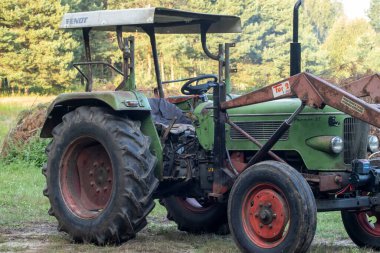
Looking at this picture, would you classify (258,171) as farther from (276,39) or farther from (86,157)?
(276,39)

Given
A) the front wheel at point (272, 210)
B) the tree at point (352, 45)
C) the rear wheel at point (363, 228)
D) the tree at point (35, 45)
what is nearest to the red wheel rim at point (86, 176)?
the front wheel at point (272, 210)

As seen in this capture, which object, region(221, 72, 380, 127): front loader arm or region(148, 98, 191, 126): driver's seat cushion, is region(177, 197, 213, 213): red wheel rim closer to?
region(148, 98, 191, 126): driver's seat cushion

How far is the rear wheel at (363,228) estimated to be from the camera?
7449 millimetres

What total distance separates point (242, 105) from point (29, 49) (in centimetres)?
3935

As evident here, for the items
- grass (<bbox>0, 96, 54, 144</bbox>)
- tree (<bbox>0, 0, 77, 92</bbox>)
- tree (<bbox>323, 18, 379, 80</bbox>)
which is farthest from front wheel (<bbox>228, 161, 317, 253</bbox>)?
tree (<bbox>323, 18, 379, 80</bbox>)

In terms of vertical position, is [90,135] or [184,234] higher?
[90,135]

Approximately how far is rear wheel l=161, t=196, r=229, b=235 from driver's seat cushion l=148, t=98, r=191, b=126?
0.99 m

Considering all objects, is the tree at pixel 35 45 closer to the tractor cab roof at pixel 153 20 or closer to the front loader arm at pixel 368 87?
the tractor cab roof at pixel 153 20

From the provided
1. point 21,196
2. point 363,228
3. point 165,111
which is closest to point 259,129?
point 165,111

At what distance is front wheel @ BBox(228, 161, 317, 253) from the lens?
614cm

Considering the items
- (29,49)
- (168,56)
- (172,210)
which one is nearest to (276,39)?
(168,56)

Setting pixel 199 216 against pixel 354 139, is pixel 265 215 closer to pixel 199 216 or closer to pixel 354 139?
pixel 354 139

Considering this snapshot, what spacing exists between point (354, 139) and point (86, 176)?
9.51ft

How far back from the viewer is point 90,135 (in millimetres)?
7656
